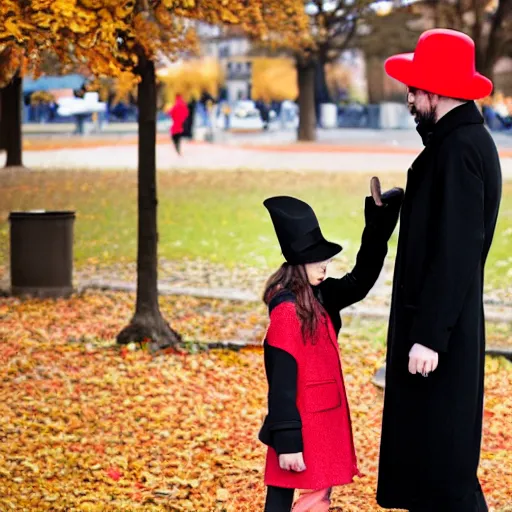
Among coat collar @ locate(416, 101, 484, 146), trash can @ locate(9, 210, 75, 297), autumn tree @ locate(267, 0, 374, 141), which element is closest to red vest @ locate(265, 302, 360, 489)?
coat collar @ locate(416, 101, 484, 146)

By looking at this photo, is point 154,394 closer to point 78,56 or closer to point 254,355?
point 254,355

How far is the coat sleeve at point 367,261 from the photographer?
439 centimetres

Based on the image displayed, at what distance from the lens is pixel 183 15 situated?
9117mm

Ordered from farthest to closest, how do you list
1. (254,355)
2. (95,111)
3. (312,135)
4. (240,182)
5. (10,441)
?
1. (95,111)
2. (312,135)
3. (240,182)
4. (254,355)
5. (10,441)

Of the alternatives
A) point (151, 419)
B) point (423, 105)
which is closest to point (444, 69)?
point (423, 105)

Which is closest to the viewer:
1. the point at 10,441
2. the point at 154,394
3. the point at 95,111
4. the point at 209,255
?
the point at 10,441

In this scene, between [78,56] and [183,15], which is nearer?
[78,56]

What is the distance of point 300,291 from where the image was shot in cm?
422

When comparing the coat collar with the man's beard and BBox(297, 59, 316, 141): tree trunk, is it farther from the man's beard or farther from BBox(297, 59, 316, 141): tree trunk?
BBox(297, 59, 316, 141): tree trunk

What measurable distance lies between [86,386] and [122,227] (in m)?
9.10

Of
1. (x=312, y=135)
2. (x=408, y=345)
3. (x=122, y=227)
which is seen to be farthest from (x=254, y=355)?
(x=312, y=135)

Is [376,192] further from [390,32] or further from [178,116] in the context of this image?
[390,32]

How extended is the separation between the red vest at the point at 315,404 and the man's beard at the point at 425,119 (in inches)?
31.0

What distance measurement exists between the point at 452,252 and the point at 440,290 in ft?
0.45
